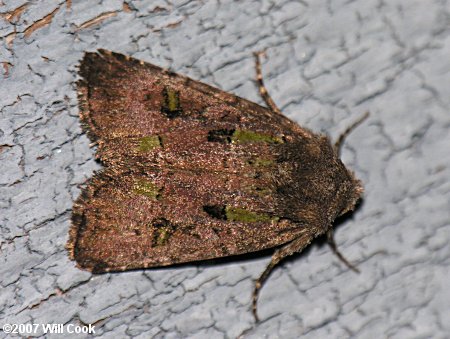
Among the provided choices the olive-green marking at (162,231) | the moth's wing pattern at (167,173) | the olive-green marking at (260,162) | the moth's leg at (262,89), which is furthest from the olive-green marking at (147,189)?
the moth's leg at (262,89)

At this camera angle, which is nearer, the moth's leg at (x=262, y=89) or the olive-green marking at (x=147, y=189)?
the olive-green marking at (x=147, y=189)

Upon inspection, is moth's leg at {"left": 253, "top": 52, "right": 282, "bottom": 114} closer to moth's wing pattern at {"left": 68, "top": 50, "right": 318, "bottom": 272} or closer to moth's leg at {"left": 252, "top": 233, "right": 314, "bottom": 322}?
moth's wing pattern at {"left": 68, "top": 50, "right": 318, "bottom": 272}

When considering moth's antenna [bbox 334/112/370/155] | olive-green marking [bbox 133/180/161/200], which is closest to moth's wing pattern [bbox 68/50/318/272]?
olive-green marking [bbox 133/180/161/200]

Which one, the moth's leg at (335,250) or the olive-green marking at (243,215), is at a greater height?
the olive-green marking at (243,215)

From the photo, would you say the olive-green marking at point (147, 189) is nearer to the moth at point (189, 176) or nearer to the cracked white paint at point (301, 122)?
the moth at point (189, 176)

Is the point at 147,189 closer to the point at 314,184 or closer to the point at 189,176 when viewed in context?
the point at 189,176

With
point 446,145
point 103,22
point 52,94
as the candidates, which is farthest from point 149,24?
point 446,145

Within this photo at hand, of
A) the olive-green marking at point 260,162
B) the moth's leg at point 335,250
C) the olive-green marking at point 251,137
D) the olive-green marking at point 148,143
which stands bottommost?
the moth's leg at point 335,250
